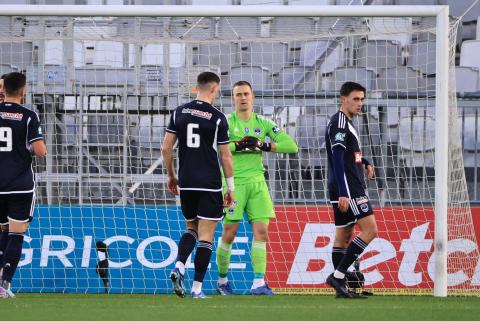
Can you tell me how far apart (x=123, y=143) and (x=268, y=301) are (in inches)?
165

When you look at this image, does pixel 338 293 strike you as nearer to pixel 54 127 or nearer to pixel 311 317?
pixel 311 317

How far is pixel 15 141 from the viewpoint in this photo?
826 cm

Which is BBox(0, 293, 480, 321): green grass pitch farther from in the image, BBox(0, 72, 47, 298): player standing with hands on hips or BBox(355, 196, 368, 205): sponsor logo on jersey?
BBox(355, 196, 368, 205): sponsor logo on jersey

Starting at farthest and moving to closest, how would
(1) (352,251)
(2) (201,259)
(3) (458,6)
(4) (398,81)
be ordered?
(3) (458,6), (4) (398,81), (1) (352,251), (2) (201,259)

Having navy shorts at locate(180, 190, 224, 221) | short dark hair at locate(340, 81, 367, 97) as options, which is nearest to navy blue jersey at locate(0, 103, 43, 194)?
navy shorts at locate(180, 190, 224, 221)

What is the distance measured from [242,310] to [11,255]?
8.17 ft

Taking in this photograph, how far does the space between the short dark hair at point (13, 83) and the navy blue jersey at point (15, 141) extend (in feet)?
0.34

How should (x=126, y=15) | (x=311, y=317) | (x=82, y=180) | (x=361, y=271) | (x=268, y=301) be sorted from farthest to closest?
(x=82, y=180)
(x=361, y=271)
(x=126, y=15)
(x=268, y=301)
(x=311, y=317)

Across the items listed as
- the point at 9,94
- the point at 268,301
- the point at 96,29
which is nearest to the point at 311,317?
the point at 268,301

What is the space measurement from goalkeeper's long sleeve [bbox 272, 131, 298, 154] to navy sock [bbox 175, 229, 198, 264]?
5.01 feet

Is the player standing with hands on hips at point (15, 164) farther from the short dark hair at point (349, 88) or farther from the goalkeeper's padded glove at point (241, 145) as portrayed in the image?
the short dark hair at point (349, 88)

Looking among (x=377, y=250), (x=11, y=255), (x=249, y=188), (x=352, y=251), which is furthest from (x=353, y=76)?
(x=11, y=255)

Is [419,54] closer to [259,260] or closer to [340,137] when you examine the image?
[259,260]

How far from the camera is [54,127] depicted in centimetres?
1112
